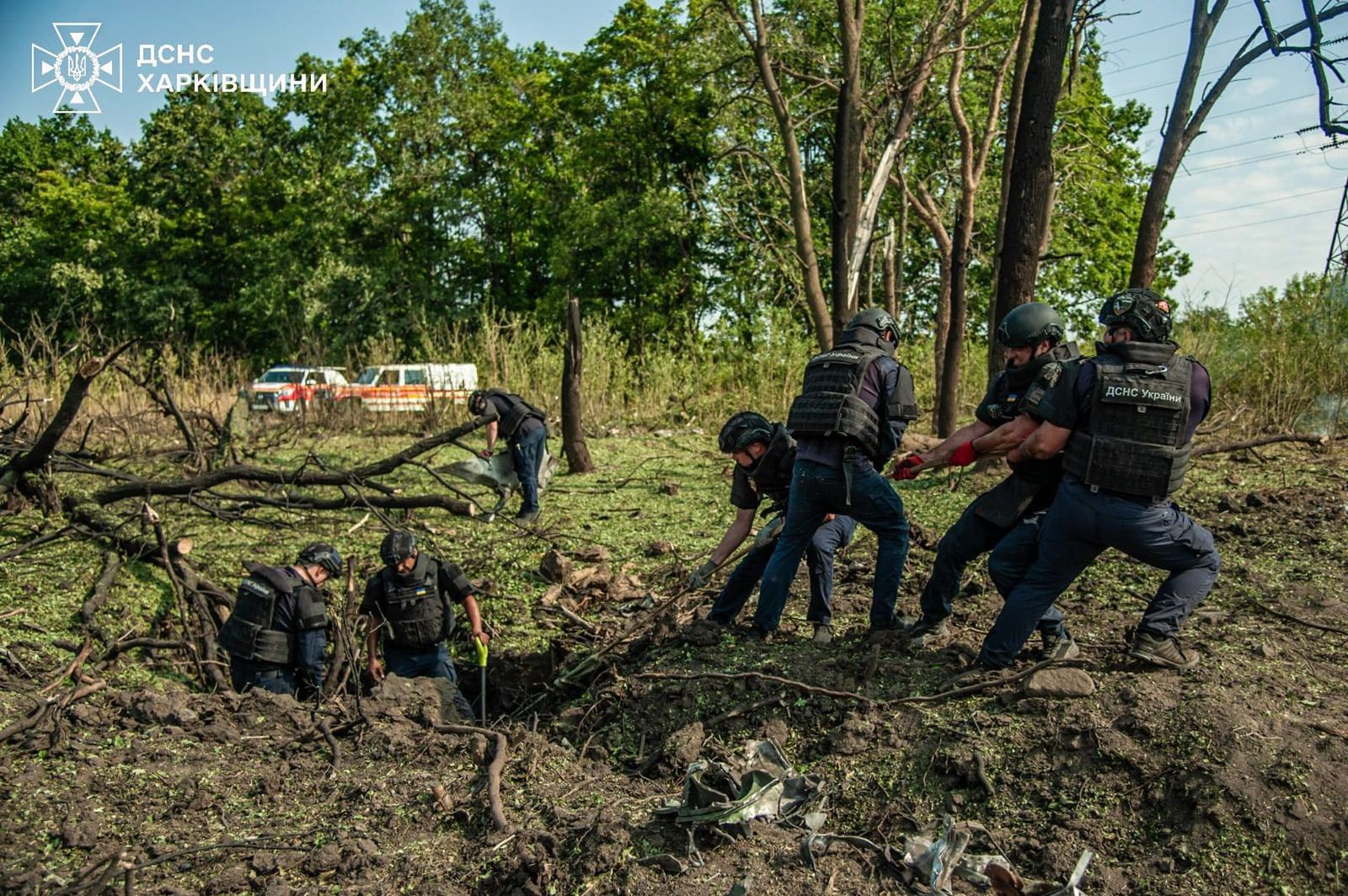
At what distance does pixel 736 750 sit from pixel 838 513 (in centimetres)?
146

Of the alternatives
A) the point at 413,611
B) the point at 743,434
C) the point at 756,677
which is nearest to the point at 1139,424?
the point at 756,677

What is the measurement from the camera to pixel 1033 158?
8727 mm

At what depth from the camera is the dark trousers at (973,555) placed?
188 inches

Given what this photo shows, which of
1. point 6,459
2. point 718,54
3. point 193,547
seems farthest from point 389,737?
point 718,54

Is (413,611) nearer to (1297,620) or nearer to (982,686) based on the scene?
(982,686)

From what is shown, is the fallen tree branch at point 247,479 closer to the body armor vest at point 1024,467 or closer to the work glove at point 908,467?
the work glove at point 908,467

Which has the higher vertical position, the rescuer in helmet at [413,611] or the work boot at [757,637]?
the work boot at [757,637]

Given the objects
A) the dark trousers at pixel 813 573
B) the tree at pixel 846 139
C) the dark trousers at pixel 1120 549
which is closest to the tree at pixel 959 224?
the tree at pixel 846 139

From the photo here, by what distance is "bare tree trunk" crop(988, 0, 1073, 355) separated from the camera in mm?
8617

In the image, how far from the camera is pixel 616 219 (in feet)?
84.7

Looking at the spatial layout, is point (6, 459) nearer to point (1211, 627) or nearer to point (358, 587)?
point (358, 587)

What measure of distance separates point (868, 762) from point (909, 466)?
5.15 ft

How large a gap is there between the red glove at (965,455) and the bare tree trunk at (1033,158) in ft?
14.3

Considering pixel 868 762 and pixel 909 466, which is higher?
pixel 909 466
